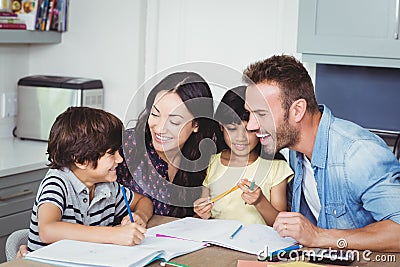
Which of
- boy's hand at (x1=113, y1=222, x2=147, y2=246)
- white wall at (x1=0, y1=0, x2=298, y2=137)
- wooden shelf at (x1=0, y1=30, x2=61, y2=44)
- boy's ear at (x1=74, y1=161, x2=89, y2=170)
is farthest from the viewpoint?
white wall at (x1=0, y1=0, x2=298, y2=137)

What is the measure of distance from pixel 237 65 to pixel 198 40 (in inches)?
9.4

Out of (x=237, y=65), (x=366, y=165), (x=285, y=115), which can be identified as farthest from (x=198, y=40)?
(x=366, y=165)

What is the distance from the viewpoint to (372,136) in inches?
90.6

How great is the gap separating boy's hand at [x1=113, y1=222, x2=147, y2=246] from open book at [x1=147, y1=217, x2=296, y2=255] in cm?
14

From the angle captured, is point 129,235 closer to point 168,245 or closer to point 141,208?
point 168,245

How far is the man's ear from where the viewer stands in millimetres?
2355

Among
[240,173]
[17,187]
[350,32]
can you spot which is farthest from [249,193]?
[17,187]

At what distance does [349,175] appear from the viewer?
2.22m

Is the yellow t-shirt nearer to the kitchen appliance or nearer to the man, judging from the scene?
the man

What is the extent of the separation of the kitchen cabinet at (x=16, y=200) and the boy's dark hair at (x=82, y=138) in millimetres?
1030

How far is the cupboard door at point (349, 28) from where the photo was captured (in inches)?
123

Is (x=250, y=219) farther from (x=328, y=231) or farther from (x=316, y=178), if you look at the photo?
(x=328, y=231)

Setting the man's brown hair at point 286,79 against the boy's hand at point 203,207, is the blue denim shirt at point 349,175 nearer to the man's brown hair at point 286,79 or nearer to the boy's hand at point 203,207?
the man's brown hair at point 286,79

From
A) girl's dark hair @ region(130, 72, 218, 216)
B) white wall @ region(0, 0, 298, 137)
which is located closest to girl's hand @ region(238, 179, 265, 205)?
girl's dark hair @ region(130, 72, 218, 216)
